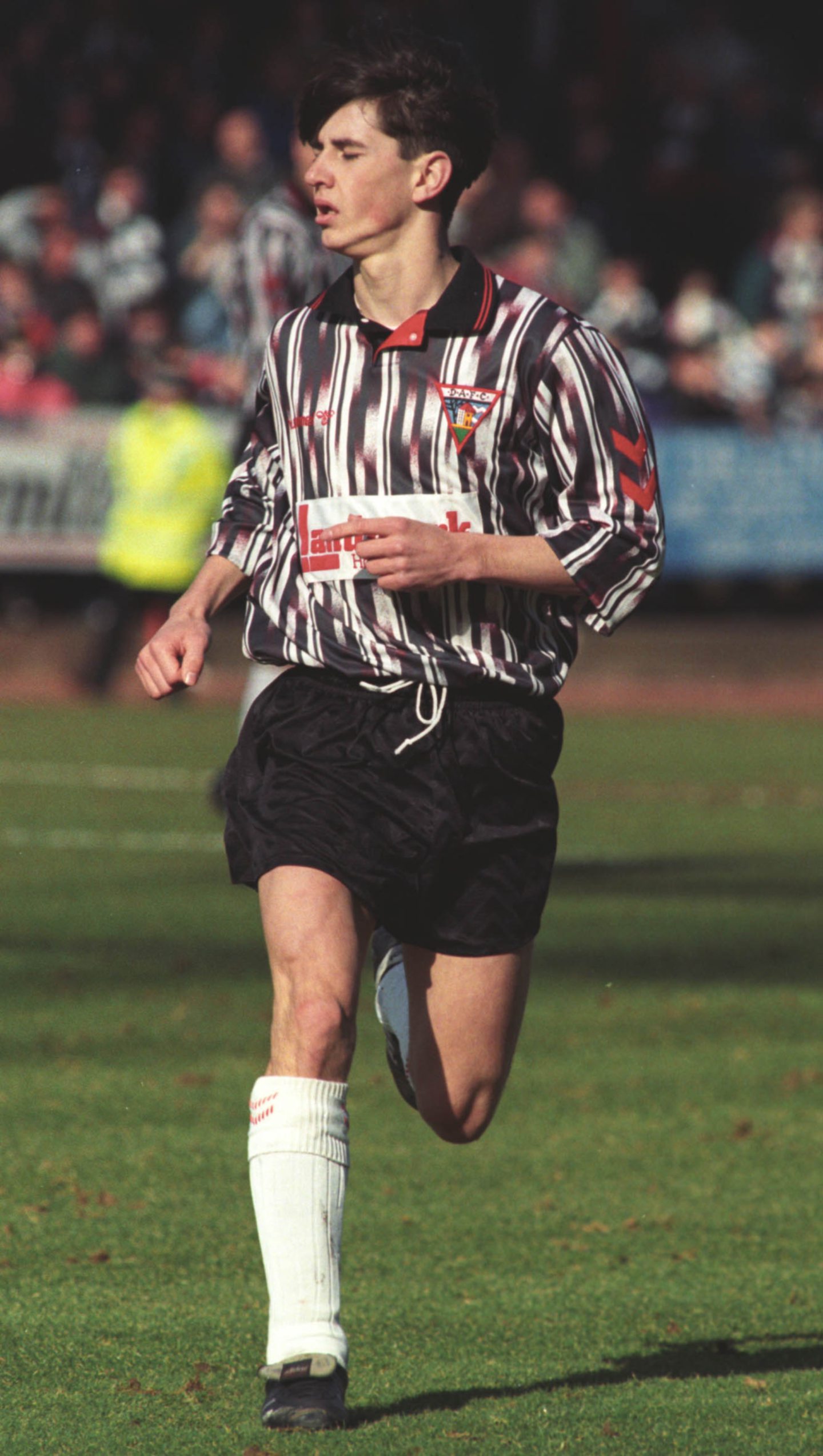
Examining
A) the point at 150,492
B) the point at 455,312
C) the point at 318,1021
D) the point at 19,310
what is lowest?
the point at 150,492

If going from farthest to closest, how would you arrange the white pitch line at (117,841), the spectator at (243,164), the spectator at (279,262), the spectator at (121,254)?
the spectator at (121,254), the spectator at (243,164), the white pitch line at (117,841), the spectator at (279,262)

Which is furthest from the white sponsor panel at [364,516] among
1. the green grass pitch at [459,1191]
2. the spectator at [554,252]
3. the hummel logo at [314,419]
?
the spectator at [554,252]

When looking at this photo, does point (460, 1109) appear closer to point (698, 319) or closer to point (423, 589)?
point (423, 589)

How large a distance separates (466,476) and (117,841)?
23.7ft

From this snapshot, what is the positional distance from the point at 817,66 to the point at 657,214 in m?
3.73

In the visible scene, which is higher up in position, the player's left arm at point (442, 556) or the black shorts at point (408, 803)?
A: the player's left arm at point (442, 556)

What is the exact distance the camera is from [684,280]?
21203 millimetres

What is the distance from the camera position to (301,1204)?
356 centimetres

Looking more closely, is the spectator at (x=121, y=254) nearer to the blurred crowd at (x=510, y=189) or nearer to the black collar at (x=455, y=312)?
the blurred crowd at (x=510, y=189)

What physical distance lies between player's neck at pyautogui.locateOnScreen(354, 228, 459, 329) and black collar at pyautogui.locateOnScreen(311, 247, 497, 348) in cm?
2

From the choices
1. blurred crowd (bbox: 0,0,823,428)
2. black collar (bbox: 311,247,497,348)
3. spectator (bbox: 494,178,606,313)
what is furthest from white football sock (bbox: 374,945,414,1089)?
spectator (bbox: 494,178,606,313)

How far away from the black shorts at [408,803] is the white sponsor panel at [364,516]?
0.18m

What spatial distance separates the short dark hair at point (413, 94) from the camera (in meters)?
3.88

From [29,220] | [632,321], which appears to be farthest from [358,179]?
[29,220]
